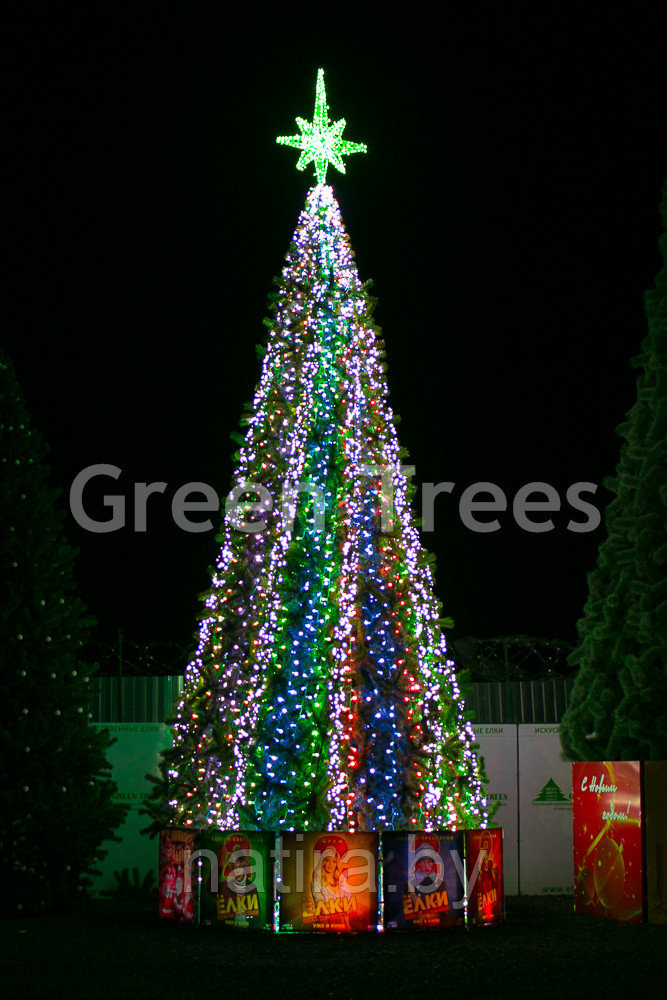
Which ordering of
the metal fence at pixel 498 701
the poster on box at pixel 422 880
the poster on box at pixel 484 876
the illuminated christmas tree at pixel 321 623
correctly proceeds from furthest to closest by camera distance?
1. the metal fence at pixel 498 701
2. the poster on box at pixel 484 876
3. the illuminated christmas tree at pixel 321 623
4. the poster on box at pixel 422 880

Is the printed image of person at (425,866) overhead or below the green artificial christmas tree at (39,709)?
below

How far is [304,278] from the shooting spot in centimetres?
1196

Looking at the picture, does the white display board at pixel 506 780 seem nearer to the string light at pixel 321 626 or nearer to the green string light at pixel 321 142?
the string light at pixel 321 626

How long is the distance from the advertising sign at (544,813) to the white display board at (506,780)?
0.07 meters

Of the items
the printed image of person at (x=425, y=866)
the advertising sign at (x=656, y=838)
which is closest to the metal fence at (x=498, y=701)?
A: the advertising sign at (x=656, y=838)

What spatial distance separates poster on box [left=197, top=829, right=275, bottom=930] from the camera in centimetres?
1060

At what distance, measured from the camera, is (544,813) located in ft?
48.6

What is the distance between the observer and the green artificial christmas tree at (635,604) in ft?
39.8

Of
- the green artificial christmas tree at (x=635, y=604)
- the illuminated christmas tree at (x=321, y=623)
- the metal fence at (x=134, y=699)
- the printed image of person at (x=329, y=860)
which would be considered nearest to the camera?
the printed image of person at (x=329, y=860)

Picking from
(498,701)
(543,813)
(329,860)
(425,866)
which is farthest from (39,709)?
(498,701)

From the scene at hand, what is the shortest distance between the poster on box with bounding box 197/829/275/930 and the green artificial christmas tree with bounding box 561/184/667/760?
12.9ft

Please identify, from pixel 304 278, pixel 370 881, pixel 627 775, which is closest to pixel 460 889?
pixel 370 881

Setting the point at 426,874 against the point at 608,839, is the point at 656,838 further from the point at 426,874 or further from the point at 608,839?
the point at 426,874

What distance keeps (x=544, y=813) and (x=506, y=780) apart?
596 millimetres
